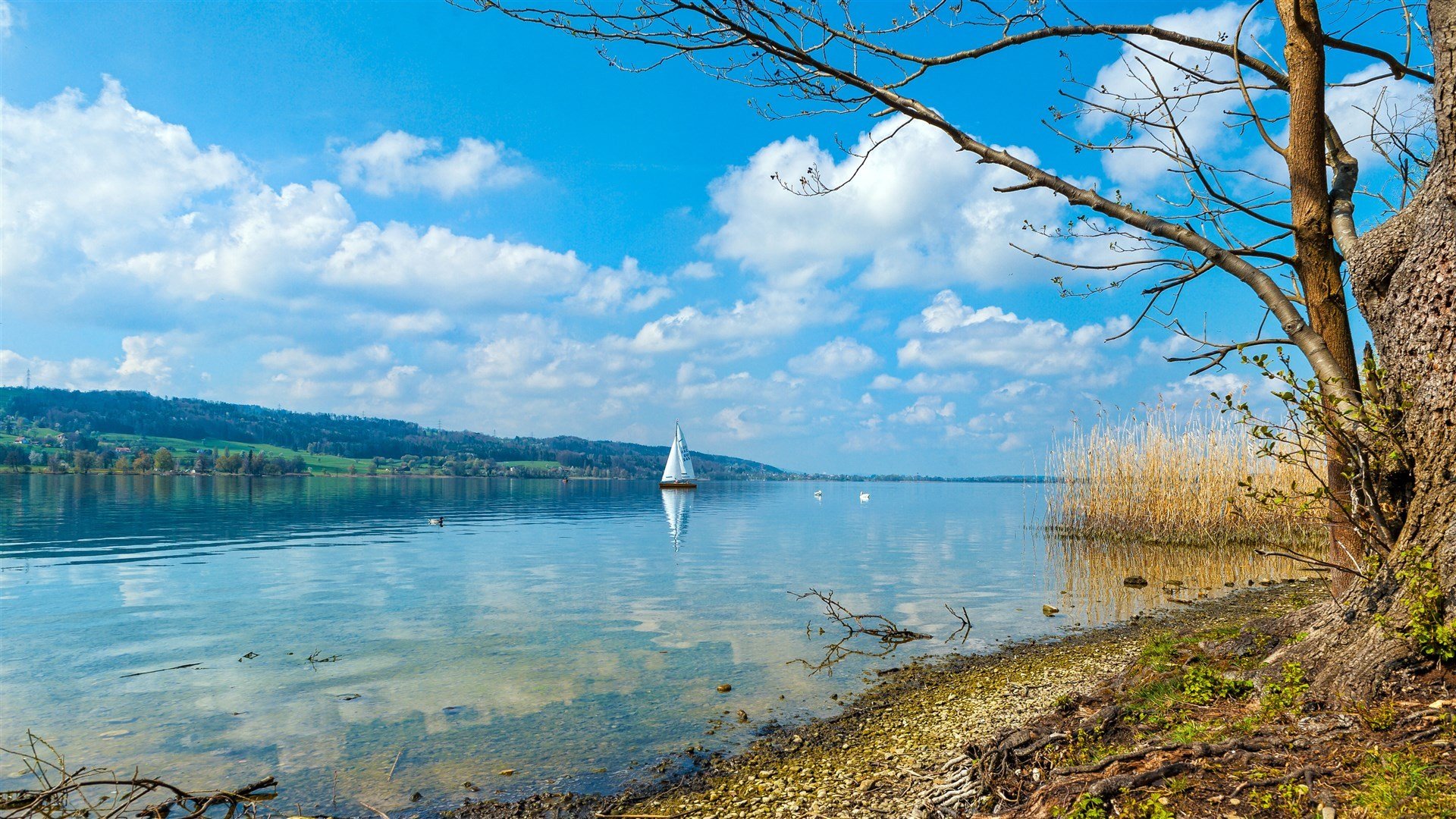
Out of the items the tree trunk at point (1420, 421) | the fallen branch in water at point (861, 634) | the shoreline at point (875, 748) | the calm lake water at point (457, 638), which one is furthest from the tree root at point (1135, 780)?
the fallen branch in water at point (861, 634)

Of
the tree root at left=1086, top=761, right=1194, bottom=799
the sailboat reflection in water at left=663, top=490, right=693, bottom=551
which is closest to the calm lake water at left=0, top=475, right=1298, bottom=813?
the sailboat reflection in water at left=663, top=490, right=693, bottom=551

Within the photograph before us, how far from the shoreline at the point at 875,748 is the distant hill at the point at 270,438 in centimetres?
14218

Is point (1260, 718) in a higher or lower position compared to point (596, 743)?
higher

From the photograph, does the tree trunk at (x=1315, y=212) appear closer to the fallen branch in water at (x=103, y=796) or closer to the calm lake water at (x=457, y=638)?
the calm lake water at (x=457, y=638)

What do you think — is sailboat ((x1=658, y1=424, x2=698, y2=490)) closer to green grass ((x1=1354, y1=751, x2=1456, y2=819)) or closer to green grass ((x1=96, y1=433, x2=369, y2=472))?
green grass ((x1=96, y1=433, x2=369, y2=472))

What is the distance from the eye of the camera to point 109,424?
448 feet

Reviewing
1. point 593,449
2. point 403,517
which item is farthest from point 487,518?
point 593,449

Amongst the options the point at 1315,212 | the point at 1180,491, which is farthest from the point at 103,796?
the point at 1180,491

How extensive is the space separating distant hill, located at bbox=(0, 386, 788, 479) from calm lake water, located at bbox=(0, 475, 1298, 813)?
392ft

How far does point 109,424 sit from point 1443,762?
581ft

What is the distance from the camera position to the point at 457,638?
43.1 ft

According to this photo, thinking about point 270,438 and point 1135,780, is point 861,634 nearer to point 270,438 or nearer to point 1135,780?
point 1135,780

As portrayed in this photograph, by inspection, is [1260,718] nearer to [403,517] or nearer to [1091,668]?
[1091,668]

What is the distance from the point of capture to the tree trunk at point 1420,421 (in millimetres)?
4207
